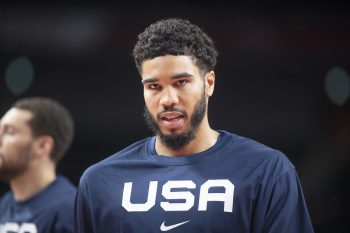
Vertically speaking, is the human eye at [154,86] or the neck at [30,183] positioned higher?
the human eye at [154,86]

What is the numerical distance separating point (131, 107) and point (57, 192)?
4897 mm

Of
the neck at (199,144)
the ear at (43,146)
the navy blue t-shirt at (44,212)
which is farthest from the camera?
the ear at (43,146)

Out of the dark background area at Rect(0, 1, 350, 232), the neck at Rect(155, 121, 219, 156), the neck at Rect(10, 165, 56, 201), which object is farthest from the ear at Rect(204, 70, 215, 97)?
the dark background area at Rect(0, 1, 350, 232)

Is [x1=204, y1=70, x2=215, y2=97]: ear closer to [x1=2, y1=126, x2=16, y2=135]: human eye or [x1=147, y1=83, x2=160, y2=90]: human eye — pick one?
[x1=147, y1=83, x2=160, y2=90]: human eye

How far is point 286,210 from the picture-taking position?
7.47 ft

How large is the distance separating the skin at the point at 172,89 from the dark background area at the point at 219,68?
540 cm

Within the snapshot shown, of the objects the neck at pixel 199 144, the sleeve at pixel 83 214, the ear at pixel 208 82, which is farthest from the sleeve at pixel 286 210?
the sleeve at pixel 83 214

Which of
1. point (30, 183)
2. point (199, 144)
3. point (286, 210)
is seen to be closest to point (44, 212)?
Result: point (30, 183)

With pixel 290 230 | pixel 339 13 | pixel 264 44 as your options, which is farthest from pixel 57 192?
pixel 339 13

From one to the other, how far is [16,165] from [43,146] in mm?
233

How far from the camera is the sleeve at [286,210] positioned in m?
2.27

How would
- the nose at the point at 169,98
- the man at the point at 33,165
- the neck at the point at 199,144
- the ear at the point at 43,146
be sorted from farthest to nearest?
1. the ear at the point at 43,146
2. the man at the point at 33,165
3. the neck at the point at 199,144
4. the nose at the point at 169,98

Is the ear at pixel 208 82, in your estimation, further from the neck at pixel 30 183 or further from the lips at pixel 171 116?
the neck at pixel 30 183

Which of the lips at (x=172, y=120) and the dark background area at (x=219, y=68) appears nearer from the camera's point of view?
the lips at (x=172, y=120)
